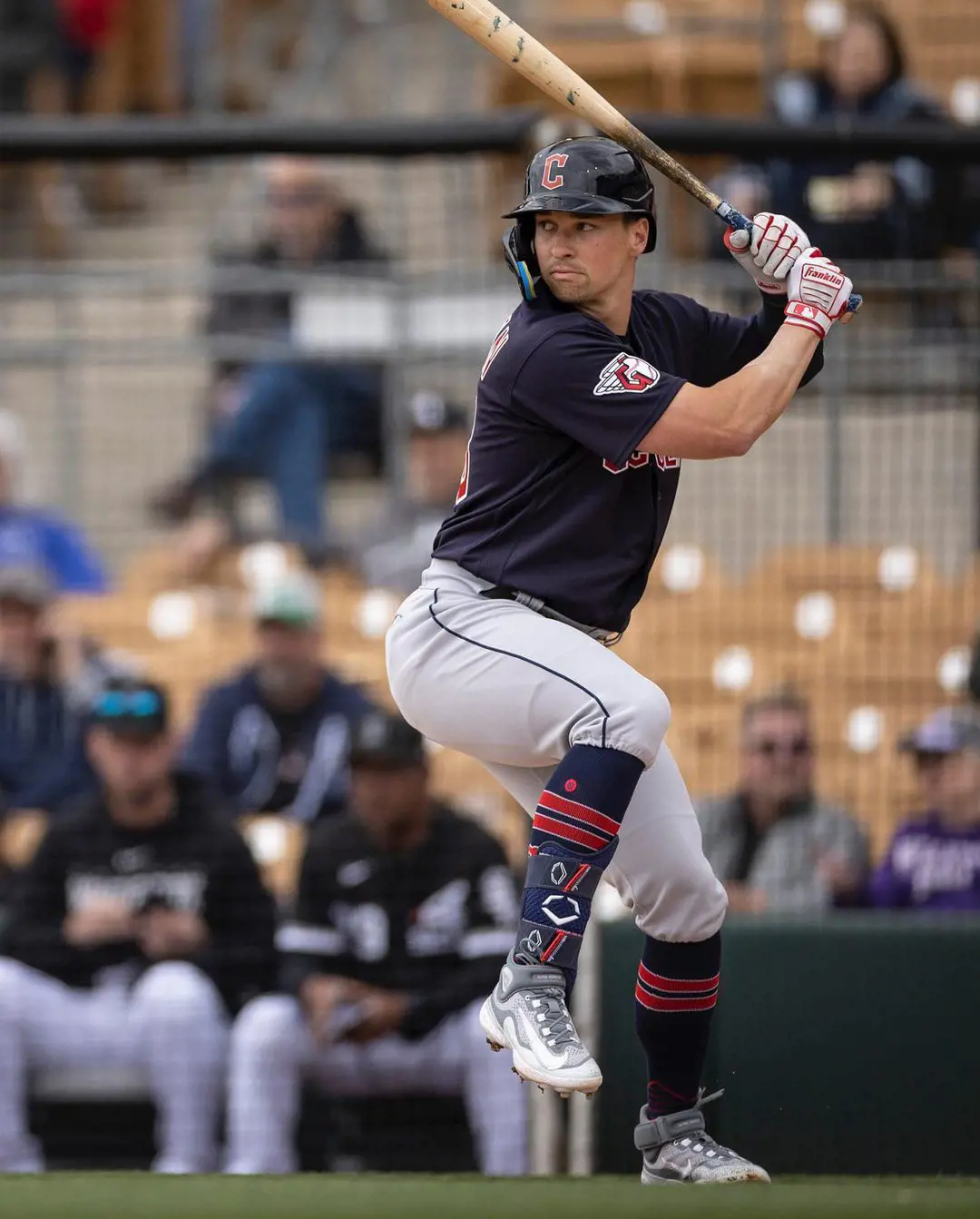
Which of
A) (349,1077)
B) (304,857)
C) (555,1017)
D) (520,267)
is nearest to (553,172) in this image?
(520,267)

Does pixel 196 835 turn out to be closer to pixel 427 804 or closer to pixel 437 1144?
pixel 427 804

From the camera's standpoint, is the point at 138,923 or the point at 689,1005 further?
the point at 138,923

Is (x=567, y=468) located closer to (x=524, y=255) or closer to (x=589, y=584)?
(x=589, y=584)

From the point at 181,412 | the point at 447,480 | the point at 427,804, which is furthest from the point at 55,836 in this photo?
the point at 181,412

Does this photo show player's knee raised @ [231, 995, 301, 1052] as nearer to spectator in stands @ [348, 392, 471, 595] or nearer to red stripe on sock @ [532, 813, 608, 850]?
spectator in stands @ [348, 392, 471, 595]

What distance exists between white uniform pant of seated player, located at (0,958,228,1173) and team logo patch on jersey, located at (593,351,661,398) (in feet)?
8.14

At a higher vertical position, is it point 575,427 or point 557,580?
point 575,427

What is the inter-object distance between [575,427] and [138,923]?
2568 mm

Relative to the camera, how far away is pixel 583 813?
320 centimetres

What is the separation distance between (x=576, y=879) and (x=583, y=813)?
0.10 m

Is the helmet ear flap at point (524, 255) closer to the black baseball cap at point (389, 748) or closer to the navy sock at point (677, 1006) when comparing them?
the navy sock at point (677, 1006)

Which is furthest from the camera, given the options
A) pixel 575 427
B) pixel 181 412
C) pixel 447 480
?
pixel 181 412

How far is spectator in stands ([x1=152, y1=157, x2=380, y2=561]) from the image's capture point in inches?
268

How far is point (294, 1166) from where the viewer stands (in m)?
5.07
